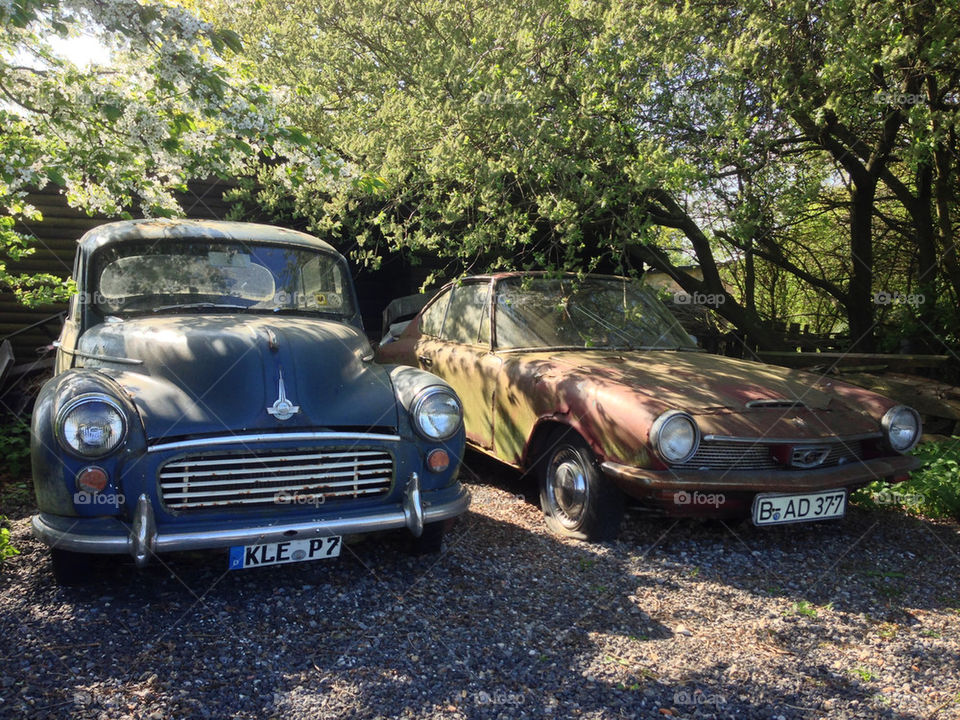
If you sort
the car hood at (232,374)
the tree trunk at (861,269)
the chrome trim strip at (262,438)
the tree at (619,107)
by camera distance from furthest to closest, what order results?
the tree trunk at (861,269)
the tree at (619,107)
the car hood at (232,374)
the chrome trim strip at (262,438)

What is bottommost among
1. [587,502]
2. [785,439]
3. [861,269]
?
[587,502]

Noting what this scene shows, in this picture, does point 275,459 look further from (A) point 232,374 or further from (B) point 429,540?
(B) point 429,540

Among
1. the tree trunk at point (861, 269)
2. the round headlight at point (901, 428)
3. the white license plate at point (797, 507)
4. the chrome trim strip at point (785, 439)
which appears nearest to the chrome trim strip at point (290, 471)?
the chrome trim strip at point (785, 439)

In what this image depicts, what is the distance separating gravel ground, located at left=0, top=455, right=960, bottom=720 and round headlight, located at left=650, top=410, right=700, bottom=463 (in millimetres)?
643

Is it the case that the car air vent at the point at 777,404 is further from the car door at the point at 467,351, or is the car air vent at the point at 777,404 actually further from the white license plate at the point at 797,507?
the car door at the point at 467,351

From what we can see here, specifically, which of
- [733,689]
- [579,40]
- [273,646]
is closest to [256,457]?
[273,646]

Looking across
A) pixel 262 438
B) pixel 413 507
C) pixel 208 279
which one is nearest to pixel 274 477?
pixel 262 438

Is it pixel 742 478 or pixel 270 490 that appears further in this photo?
pixel 742 478

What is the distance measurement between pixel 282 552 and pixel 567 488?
6.08 ft

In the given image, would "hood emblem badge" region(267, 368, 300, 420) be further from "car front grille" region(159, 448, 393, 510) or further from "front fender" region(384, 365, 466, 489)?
"front fender" region(384, 365, 466, 489)

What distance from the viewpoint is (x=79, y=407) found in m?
3.00

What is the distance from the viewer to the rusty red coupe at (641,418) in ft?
12.6

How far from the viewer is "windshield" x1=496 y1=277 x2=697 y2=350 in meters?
5.16

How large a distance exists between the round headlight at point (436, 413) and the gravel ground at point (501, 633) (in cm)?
73
